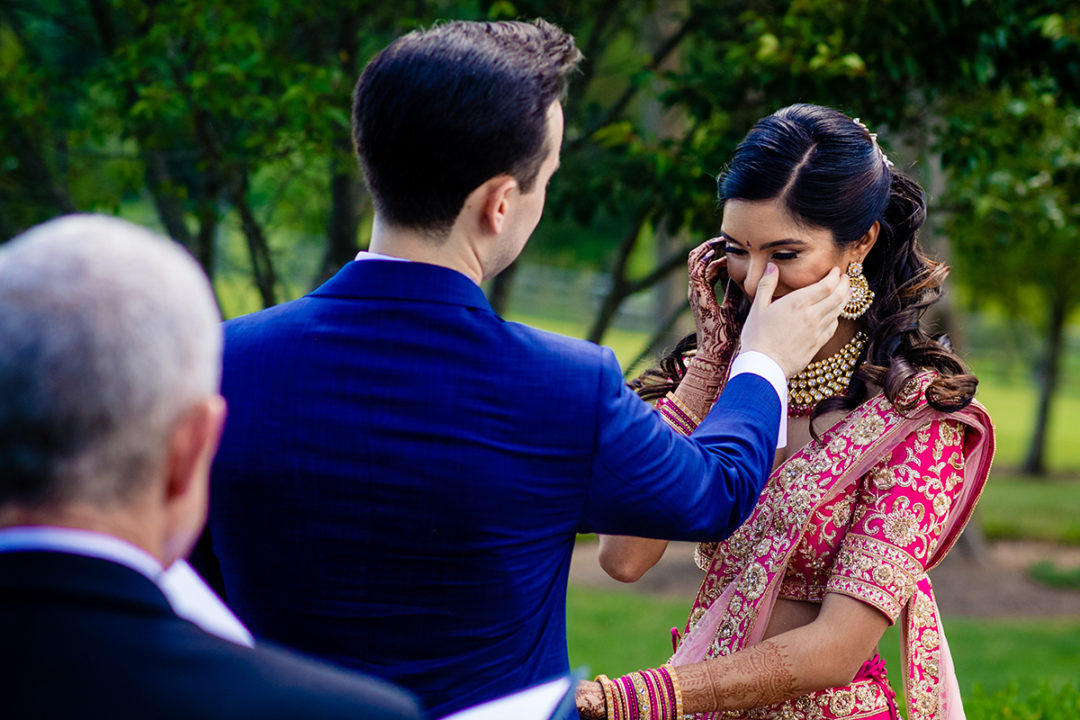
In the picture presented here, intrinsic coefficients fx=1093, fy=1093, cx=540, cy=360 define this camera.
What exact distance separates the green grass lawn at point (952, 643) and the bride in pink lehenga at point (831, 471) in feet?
17.2

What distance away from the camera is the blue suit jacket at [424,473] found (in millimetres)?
1636

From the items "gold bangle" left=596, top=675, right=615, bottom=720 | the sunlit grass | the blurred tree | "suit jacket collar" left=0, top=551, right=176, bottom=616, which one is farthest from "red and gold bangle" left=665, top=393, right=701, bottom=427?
the sunlit grass

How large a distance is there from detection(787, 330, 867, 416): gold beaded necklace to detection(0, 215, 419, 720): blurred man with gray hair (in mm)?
1659

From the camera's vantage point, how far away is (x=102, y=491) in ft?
3.21

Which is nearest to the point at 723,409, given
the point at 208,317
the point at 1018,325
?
the point at 208,317

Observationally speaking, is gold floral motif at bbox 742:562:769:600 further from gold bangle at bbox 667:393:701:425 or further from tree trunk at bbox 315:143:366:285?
tree trunk at bbox 315:143:366:285

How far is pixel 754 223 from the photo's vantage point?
2.36m

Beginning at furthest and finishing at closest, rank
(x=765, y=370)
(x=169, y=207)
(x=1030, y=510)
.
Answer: (x=1030, y=510), (x=169, y=207), (x=765, y=370)

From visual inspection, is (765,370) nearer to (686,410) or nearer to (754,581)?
(686,410)

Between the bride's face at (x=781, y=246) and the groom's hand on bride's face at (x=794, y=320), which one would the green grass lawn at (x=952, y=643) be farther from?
the groom's hand on bride's face at (x=794, y=320)

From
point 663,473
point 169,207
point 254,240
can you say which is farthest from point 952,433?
point 169,207

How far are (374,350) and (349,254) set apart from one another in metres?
4.11

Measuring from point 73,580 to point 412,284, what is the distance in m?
0.83

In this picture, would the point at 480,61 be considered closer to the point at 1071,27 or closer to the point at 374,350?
the point at 374,350
